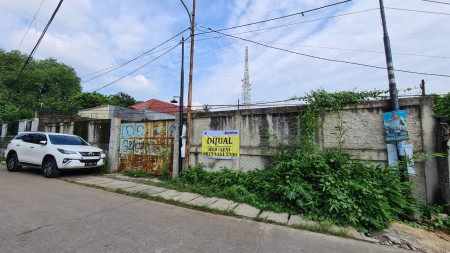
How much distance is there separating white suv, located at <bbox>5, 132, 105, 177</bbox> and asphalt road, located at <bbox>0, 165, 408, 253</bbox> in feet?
8.11

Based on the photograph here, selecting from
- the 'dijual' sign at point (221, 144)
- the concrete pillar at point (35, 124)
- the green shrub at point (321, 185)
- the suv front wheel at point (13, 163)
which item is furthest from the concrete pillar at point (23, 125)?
the green shrub at point (321, 185)

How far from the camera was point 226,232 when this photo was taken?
3.34 meters

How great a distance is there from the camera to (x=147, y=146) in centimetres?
814

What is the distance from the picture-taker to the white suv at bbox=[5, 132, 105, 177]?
7.05 meters

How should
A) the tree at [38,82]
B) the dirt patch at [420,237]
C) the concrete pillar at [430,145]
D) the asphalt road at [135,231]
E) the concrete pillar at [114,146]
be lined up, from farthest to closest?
the tree at [38,82] → the concrete pillar at [114,146] → the concrete pillar at [430,145] → the dirt patch at [420,237] → the asphalt road at [135,231]

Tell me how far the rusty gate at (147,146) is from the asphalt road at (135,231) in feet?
10.1

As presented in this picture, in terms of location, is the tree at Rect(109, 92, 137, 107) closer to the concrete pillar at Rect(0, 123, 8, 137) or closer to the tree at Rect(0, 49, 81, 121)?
the tree at Rect(0, 49, 81, 121)

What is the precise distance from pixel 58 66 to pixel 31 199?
42.5m

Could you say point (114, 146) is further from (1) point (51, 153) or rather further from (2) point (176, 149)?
(2) point (176, 149)

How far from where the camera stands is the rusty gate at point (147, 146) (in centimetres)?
765

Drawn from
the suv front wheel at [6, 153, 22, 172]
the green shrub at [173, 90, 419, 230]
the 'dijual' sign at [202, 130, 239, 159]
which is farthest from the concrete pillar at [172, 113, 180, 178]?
the suv front wheel at [6, 153, 22, 172]

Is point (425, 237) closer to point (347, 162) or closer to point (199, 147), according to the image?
point (347, 162)

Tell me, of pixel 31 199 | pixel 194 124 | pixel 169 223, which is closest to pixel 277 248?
pixel 169 223

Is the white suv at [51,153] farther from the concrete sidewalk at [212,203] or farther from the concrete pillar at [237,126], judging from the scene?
the concrete pillar at [237,126]
